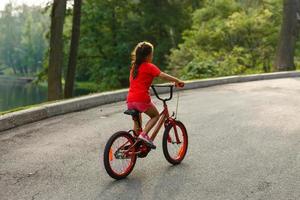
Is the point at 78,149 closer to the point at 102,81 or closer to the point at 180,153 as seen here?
the point at 180,153

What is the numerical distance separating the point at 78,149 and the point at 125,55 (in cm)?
3119

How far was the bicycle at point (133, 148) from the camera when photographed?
6180 millimetres

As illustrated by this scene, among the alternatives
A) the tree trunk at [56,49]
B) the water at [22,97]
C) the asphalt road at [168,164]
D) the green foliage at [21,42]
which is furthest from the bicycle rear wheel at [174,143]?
the green foliage at [21,42]

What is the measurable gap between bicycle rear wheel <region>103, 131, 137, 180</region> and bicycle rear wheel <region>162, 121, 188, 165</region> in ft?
1.91

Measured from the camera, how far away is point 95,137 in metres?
8.74

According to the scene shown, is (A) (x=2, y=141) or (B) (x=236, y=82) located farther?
(B) (x=236, y=82)

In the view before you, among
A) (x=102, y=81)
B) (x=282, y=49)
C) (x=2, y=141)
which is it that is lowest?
(x=102, y=81)

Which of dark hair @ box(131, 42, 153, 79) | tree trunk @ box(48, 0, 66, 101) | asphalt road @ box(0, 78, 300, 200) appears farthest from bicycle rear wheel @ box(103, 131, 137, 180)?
tree trunk @ box(48, 0, 66, 101)

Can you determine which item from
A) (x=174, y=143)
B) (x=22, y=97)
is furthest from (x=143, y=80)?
(x=22, y=97)

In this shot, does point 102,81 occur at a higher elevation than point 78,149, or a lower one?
lower

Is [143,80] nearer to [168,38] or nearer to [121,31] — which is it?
[121,31]

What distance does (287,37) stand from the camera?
23250 millimetres

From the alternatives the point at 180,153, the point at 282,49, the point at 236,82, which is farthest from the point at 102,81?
the point at 180,153

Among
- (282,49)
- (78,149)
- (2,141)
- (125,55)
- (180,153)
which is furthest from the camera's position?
(125,55)
